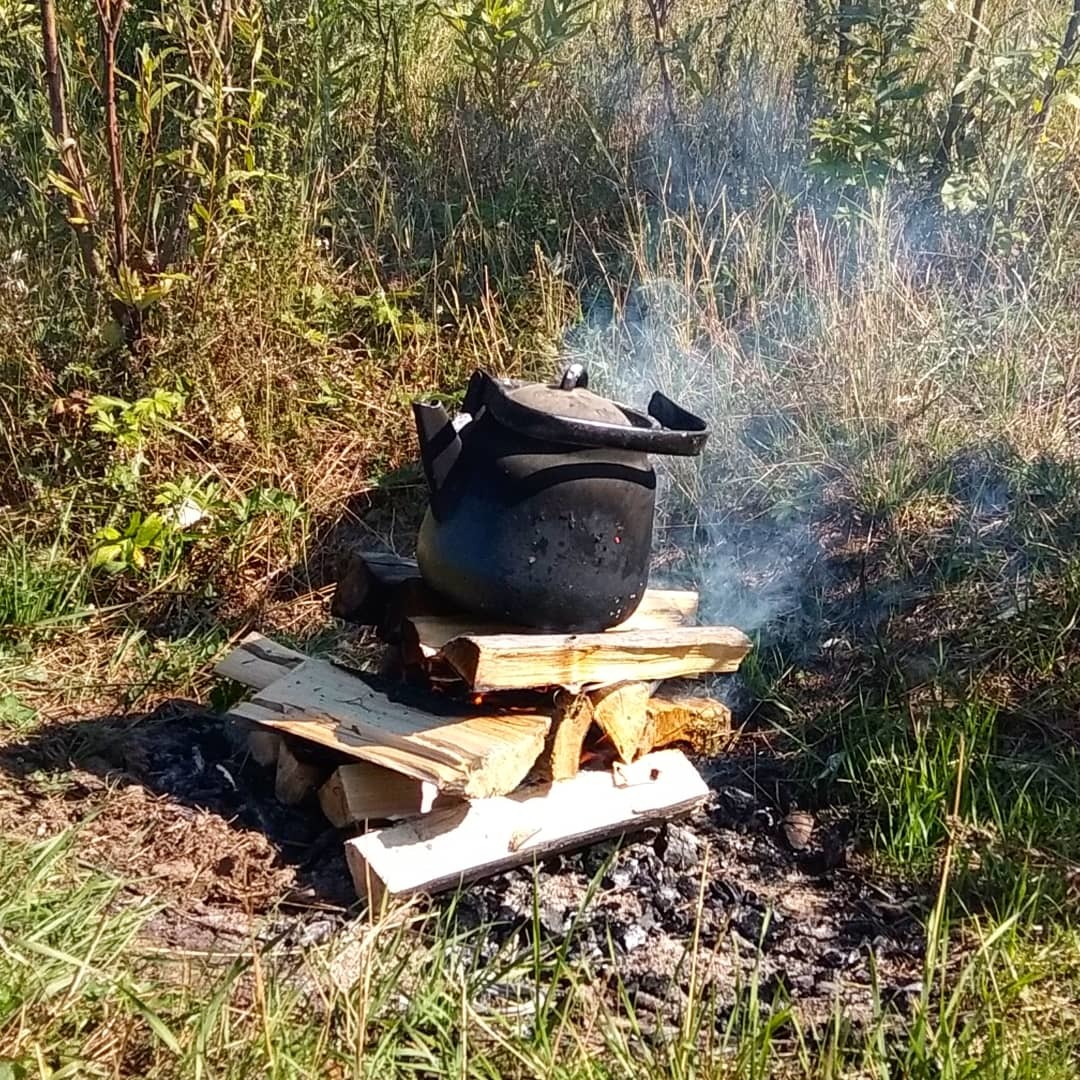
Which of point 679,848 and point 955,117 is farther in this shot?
point 955,117

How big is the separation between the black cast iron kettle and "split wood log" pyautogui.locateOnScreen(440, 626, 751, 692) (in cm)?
9

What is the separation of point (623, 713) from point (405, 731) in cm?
49

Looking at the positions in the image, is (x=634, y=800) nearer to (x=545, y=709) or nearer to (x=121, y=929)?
(x=545, y=709)

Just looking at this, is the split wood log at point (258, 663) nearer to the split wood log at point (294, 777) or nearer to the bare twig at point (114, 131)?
the split wood log at point (294, 777)

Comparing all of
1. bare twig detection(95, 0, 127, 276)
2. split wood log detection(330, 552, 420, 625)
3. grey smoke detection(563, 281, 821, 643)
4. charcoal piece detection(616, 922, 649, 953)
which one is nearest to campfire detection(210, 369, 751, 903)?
split wood log detection(330, 552, 420, 625)

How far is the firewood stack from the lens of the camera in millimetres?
2770

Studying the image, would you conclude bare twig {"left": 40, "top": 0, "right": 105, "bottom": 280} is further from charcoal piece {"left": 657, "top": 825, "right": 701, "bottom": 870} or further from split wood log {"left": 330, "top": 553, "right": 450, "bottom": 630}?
charcoal piece {"left": 657, "top": 825, "right": 701, "bottom": 870}

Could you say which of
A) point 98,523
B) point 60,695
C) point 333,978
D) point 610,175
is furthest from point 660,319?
point 333,978

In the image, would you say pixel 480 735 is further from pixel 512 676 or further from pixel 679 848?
pixel 679 848

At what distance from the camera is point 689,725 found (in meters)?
3.27

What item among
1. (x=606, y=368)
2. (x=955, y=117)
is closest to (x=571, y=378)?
(x=606, y=368)

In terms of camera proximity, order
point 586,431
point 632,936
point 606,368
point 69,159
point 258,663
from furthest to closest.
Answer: point 606,368
point 69,159
point 258,663
point 586,431
point 632,936

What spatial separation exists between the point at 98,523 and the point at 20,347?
681 millimetres

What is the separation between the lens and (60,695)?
3654mm
